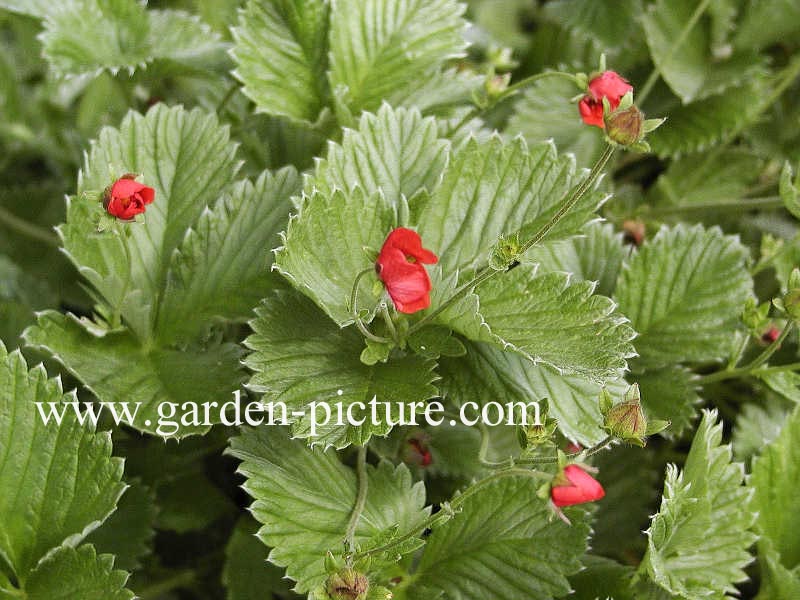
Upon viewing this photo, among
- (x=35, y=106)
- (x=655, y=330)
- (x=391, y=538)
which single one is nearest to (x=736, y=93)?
(x=655, y=330)

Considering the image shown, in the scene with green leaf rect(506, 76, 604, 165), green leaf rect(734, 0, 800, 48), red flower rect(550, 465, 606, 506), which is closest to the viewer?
red flower rect(550, 465, 606, 506)

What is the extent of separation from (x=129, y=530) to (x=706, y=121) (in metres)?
0.94

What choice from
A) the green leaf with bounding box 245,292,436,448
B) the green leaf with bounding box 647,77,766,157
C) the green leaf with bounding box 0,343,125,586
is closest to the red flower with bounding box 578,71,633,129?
the green leaf with bounding box 245,292,436,448

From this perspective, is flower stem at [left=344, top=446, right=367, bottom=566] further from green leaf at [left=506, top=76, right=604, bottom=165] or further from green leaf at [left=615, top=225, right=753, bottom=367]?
green leaf at [left=506, top=76, right=604, bottom=165]

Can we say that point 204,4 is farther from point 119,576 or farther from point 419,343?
point 119,576

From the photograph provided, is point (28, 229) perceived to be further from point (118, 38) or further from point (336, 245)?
point (336, 245)

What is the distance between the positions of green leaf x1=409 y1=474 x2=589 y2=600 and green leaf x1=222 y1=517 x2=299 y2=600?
21 cm

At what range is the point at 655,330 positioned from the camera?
985mm

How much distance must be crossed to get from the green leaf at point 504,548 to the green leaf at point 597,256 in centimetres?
27

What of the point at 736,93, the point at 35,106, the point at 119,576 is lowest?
the point at 119,576

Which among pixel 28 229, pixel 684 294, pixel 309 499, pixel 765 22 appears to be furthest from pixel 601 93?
pixel 28 229

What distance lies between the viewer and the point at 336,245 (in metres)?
0.79

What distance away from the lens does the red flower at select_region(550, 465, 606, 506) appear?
65 centimetres

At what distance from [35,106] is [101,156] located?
64cm
